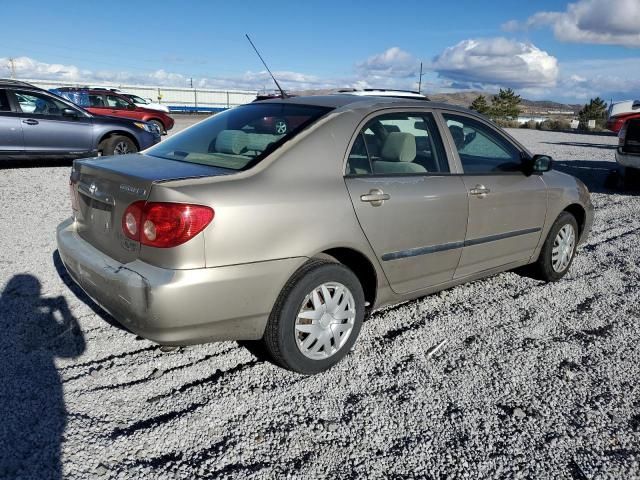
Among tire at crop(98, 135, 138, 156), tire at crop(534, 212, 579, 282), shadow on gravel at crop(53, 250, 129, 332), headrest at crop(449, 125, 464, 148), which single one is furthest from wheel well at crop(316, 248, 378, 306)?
tire at crop(98, 135, 138, 156)

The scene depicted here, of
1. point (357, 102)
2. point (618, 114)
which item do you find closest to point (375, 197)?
point (357, 102)

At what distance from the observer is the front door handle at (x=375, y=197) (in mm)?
3126

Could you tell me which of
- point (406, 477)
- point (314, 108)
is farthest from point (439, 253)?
point (406, 477)

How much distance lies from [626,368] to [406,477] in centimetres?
194

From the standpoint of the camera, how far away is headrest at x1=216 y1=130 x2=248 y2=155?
10.7ft

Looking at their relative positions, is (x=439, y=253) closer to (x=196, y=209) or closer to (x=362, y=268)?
(x=362, y=268)

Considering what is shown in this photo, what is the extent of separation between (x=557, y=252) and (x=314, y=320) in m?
2.94

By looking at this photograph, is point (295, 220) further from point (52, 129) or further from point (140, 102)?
point (140, 102)

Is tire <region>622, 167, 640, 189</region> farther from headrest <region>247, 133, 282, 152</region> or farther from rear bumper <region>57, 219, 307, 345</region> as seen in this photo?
rear bumper <region>57, 219, 307, 345</region>

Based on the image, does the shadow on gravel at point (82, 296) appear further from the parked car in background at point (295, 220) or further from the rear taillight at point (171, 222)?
the rear taillight at point (171, 222)

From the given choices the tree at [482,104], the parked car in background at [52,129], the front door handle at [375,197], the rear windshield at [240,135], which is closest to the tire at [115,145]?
the parked car in background at [52,129]

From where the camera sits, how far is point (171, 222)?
2.50 meters

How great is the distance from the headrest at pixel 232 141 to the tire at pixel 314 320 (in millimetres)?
902

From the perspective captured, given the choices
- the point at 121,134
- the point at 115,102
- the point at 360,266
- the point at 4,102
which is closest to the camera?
the point at 360,266
